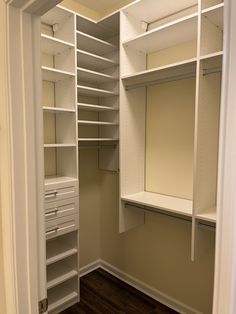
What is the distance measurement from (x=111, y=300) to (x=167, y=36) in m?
2.52

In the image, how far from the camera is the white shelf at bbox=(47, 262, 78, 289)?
2.19 m

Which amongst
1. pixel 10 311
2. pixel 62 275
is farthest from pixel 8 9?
pixel 62 275

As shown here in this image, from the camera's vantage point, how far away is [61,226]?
2.18 metres

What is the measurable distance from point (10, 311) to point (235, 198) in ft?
3.17

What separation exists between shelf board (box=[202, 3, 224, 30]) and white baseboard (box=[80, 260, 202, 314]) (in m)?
2.37

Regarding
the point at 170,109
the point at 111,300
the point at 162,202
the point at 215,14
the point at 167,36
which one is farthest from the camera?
the point at 111,300

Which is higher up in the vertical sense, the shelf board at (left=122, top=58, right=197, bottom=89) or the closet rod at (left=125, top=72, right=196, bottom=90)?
the shelf board at (left=122, top=58, right=197, bottom=89)

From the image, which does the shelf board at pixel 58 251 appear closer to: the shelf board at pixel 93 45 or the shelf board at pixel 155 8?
the shelf board at pixel 93 45

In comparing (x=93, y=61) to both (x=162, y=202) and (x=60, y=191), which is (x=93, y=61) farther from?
(x=162, y=202)

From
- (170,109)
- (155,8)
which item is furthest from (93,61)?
(170,109)

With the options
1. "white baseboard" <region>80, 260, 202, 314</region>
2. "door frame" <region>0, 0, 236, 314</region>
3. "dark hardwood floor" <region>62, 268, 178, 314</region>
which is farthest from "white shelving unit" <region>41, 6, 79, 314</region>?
"door frame" <region>0, 0, 236, 314</region>

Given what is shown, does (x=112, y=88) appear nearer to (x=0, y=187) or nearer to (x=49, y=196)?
(x=49, y=196)

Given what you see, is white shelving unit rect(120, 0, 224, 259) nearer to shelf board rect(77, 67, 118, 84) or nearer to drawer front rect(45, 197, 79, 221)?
shelf board rect(77, 67, 118, 84)

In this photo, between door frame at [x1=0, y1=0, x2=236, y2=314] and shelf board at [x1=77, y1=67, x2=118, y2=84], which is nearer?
door frame at [x1=0, y1=0, x2=236, y2=314]
